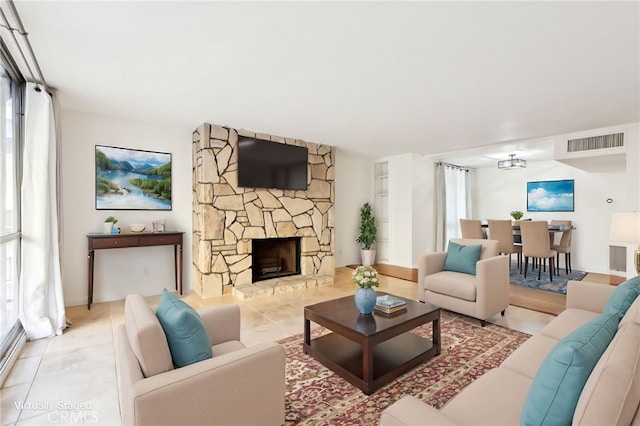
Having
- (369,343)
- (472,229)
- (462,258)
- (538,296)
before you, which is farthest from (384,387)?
(472,229)

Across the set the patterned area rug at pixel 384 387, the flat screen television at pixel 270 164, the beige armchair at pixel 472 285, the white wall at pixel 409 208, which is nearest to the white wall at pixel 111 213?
the flat screen television at pixel 270 164

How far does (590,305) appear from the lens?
2.53m

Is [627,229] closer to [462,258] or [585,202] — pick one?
[462,258]

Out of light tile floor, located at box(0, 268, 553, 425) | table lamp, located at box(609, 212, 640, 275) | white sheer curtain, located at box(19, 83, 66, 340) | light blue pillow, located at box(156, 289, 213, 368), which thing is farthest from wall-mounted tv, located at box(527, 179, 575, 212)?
white sheer curtain, located at box(19, 83, 66, 340)

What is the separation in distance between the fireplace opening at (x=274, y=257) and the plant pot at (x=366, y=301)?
2.72 m

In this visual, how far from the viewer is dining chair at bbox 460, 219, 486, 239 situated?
241 inches

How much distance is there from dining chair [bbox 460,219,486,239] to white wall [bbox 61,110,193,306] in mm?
5164

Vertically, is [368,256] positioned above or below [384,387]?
above

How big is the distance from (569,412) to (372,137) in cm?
444

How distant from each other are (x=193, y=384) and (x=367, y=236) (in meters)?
5.57

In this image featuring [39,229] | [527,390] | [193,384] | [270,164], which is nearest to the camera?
[193,384]

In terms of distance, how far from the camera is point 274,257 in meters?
5.33

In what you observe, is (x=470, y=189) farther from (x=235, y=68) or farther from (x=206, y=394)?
(x=206, y=394)

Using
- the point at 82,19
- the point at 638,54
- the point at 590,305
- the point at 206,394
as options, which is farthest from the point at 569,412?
the point at 82,19
